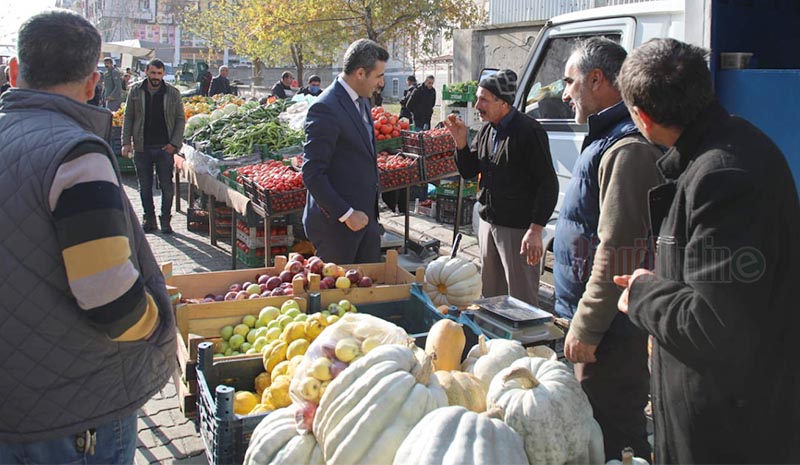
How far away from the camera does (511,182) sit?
14.6ft

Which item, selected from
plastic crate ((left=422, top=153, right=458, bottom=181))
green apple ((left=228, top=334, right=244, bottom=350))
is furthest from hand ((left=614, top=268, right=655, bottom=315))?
plastic crate ((left=422, top=153, right=458, bottom=181))

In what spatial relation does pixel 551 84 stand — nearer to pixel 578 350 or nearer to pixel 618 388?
pixel 618 388

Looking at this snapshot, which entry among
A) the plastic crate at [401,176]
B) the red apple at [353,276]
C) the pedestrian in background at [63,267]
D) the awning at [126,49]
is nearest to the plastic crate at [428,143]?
the plastic crate at [401,176]

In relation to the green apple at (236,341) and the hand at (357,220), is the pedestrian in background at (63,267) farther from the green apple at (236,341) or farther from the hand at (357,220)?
the hand at (357,220)

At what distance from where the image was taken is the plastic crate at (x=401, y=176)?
7281 mm

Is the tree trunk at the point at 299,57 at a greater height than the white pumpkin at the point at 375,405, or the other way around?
the tree trunk at the point at 299,57

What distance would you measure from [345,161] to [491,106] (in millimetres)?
993

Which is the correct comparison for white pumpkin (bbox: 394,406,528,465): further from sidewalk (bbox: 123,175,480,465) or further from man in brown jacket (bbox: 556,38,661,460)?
sidewalk (bbox: 123,175,480,465)

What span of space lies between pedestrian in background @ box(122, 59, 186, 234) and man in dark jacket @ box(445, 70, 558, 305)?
215 inches

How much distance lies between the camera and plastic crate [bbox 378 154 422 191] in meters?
7.28

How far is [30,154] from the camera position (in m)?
1.85

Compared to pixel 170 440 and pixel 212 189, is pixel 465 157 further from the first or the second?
pixel 212 189

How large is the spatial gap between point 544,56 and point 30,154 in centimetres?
475

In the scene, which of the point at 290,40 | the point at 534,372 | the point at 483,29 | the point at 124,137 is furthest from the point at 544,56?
the point at 290,40
